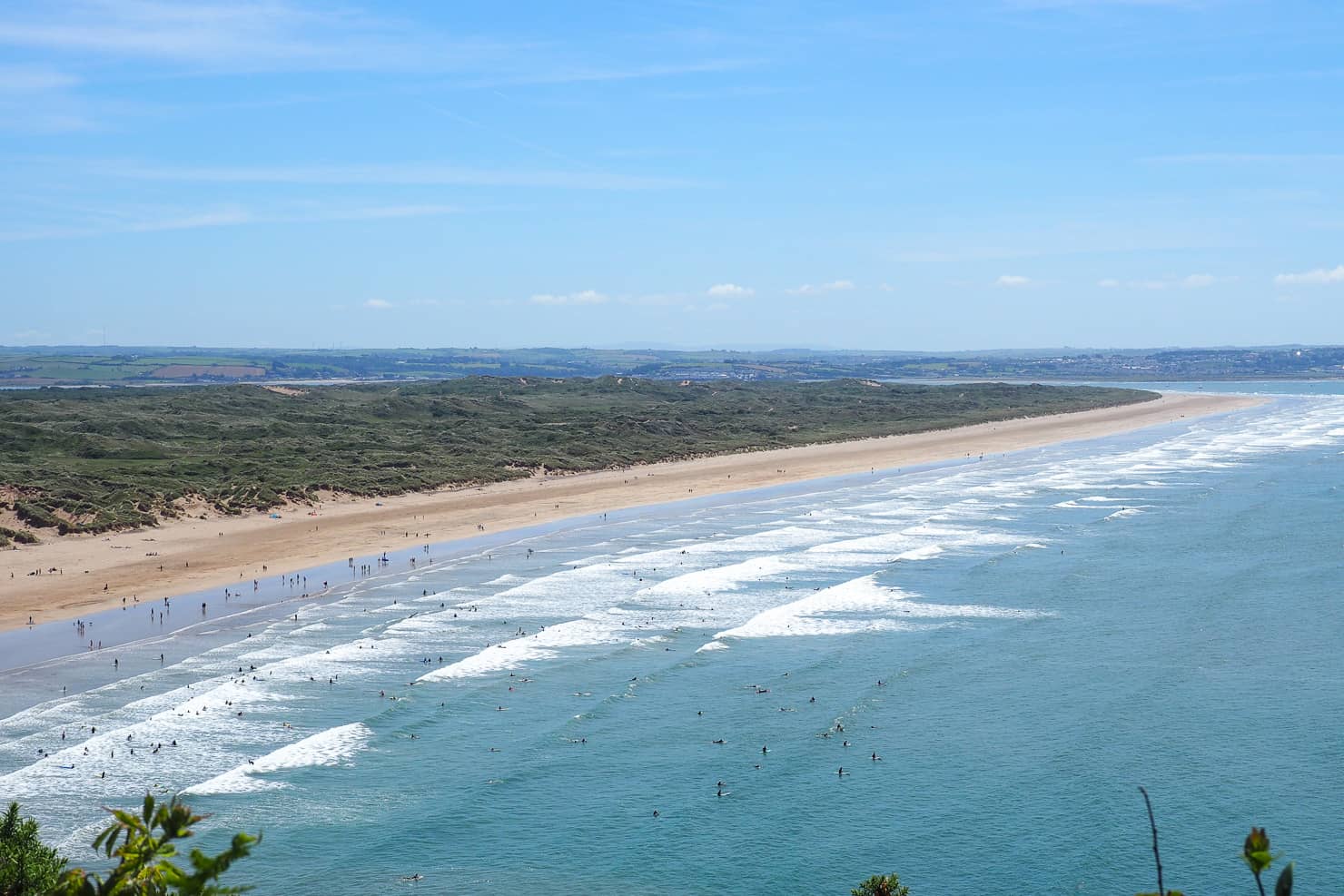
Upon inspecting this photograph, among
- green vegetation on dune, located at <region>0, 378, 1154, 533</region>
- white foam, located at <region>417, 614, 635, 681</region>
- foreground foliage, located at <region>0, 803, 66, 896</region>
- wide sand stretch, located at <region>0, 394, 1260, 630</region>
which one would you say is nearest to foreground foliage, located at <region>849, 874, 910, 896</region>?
foreground foliage, located at <region>0, 803, 66, 896</region>

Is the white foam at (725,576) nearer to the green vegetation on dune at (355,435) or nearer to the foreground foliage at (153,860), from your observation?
the green vegetation on dune at (355,435)

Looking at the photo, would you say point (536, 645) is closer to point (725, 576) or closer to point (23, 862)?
point (725, 576)

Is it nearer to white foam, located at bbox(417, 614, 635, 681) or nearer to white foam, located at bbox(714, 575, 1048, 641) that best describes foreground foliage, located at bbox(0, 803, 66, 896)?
white foam, located at bbox(417, 614, 635, 681)

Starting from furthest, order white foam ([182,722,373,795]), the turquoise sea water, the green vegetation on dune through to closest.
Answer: the green vegetation on dune → white foam ([182,722,373,795]) → the turquoise sea water

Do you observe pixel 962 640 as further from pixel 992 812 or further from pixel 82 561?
pixel 82 561

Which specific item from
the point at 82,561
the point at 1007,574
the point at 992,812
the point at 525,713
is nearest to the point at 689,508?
the point at 1007,574
